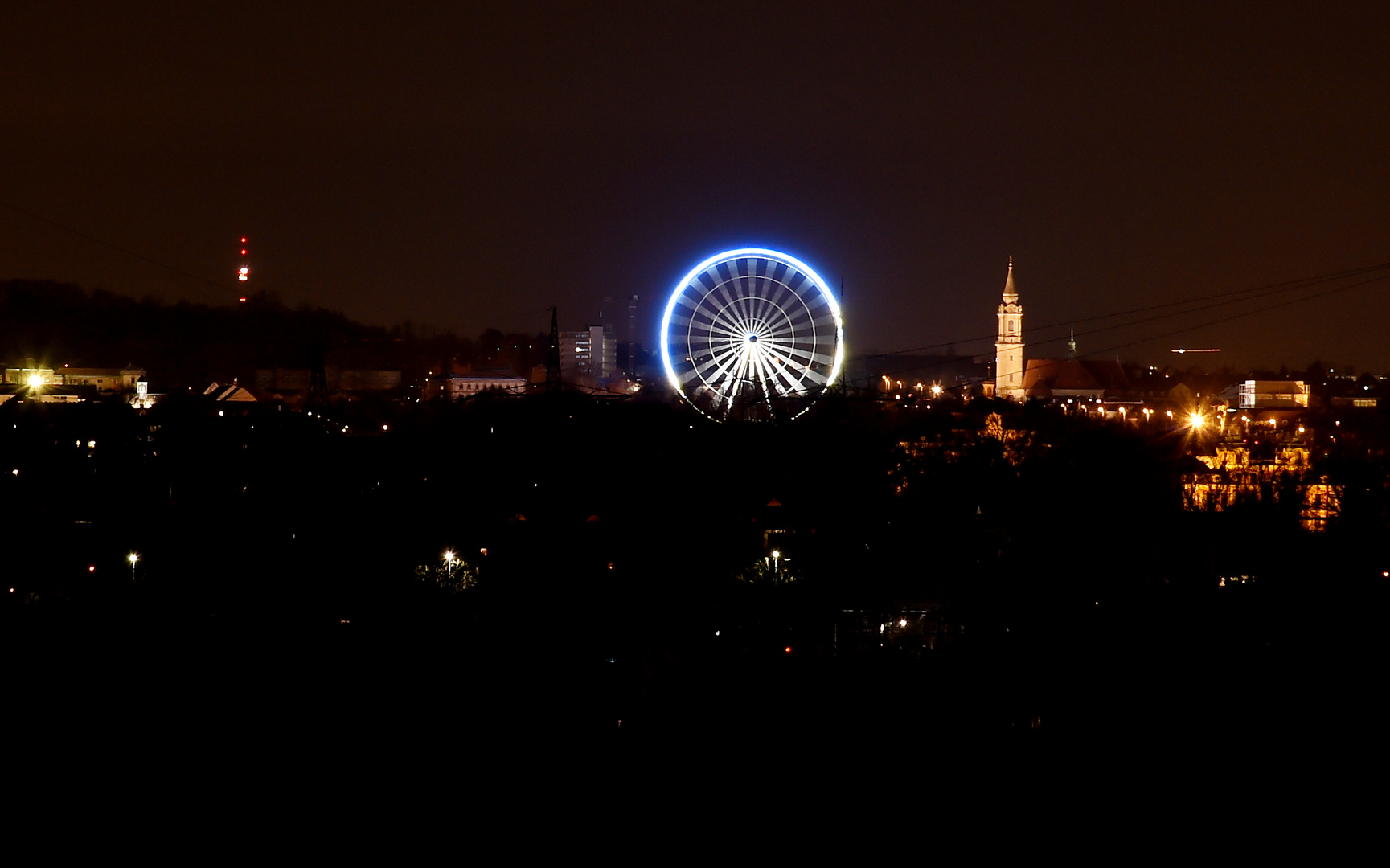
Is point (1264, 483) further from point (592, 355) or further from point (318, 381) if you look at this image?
point (592, 355)

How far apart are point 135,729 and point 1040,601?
943 cm

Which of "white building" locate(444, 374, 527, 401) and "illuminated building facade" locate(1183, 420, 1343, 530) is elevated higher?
"white building" locate(444, 374, 527, 401)

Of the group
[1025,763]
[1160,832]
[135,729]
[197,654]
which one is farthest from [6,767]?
[1160,832]

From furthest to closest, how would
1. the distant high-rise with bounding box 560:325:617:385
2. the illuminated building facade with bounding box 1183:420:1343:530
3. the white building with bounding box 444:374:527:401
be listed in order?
1. the distant high-rise with bounding box 560:325:617:385
2. the white building with bounding box 444:374:527:401
3. the illuminated building facade with bounding box 1183:420:1343:530

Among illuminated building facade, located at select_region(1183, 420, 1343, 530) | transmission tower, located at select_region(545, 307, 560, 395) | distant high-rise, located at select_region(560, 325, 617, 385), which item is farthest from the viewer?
distant high-rise, located at select_region(560, 325, 617, 385)

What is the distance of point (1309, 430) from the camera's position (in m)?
32.2

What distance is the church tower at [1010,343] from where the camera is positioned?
237ft

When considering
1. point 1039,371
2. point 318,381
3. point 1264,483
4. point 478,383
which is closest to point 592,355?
point 478,383

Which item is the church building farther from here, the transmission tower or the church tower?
the transmission tower

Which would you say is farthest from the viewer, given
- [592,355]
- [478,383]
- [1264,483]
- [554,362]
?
[592,355]

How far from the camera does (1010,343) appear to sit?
7338cm

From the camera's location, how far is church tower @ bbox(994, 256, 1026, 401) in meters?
72.2

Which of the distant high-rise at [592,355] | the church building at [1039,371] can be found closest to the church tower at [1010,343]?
the church building at [1039,371]

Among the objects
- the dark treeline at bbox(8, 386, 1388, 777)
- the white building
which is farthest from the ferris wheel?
the white building
